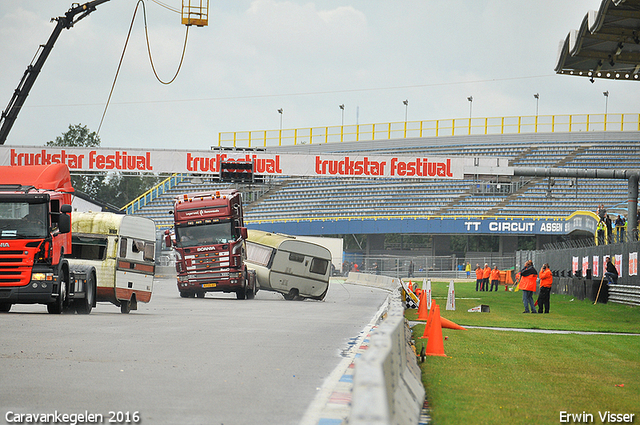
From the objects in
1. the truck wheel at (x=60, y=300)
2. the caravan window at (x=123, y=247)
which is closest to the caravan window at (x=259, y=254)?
the caravan window at (x=123, y=247)

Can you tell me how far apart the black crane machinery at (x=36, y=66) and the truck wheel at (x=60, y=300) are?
18265 mm

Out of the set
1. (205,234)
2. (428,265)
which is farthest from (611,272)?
(428,265)

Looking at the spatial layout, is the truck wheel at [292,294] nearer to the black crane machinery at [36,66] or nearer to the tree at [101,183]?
the black crane machinery at [36,66]

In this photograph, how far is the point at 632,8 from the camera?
2081cm

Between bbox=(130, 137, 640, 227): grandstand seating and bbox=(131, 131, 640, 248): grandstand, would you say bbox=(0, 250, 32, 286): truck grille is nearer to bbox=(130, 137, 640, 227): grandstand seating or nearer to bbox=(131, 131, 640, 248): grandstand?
bbox=(130, 137, 640, 227): grandstand seating

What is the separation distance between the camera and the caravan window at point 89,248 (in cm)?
2061

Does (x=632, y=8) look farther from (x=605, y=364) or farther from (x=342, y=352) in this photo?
(x=342, y=352)

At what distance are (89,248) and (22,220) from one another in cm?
366

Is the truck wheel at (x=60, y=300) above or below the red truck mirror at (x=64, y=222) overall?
below

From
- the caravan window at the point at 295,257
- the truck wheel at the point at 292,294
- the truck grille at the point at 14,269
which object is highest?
the truck grille at the point at 14,269

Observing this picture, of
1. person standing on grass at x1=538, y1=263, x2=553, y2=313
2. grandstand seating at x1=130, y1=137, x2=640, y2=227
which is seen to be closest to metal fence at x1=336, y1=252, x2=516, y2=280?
grandstand seating at x1=130, y1=137, x2=640, y2=227

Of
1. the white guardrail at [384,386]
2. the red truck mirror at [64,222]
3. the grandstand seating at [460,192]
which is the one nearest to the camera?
the white guardrail at [384,386]

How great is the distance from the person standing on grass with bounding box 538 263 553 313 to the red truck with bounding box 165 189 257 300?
10.6 metres

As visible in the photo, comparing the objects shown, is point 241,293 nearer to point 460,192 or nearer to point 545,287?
point 545,287
